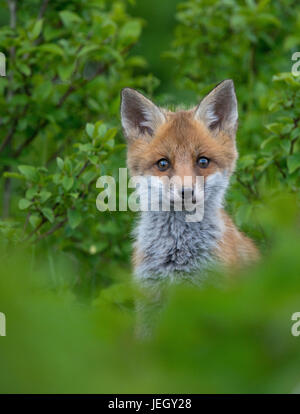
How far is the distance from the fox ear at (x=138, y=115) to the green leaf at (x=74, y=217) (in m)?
0.74

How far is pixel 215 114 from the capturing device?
4.38m

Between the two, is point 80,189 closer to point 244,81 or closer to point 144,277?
point 144,277

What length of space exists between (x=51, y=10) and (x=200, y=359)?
543 centimetres

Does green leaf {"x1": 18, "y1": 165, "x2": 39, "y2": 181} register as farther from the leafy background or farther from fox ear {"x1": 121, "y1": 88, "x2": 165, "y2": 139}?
fox ear {"x1": 121, "y1": 88, "x2": 165, "y2": 139}

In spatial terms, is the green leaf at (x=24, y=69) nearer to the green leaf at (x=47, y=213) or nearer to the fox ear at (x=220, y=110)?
the green leaf at (x=47, y=213)

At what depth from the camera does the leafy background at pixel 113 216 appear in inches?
28.2

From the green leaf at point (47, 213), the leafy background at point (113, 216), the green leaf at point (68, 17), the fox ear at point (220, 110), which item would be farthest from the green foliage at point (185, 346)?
the green leaf at point (68, 17)

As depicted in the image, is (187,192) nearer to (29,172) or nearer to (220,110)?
(220,110)

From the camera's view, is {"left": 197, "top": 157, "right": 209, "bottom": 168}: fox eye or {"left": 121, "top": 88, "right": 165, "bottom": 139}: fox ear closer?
{"left": 197, "top": 157, "right": 209, "bottom": 168}: fox eye

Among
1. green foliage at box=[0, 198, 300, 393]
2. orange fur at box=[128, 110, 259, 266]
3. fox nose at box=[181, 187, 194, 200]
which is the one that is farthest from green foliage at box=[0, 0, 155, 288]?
green foliage at box=[0, 198, 300, 393]

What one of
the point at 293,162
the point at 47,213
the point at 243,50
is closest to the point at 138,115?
the point at 47,213

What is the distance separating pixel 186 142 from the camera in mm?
4070

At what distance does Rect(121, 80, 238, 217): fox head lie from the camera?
13.1 feet

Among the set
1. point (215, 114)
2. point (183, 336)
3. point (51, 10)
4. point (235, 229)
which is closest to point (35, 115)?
point (51, 10)
